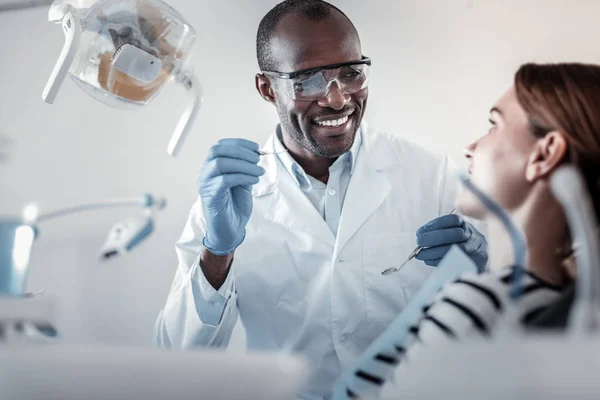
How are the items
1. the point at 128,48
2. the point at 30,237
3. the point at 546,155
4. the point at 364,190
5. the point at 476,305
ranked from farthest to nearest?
the point at 364,190, the point at 128,48, the point at 30,237, the point at 546,155, the point at 476,305

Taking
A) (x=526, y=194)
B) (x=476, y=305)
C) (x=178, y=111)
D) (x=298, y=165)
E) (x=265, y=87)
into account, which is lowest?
(x=476, y=305)

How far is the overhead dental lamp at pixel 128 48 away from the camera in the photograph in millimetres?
1436

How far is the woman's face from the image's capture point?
1.10m

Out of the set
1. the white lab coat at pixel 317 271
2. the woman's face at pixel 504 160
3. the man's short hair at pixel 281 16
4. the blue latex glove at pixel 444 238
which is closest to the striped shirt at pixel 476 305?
the woman's face at pixel 504 160

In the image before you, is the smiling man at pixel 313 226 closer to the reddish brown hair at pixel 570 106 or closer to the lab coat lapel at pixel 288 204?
the lab coat lapel at pixel 288 204

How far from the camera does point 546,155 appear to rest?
1.05m

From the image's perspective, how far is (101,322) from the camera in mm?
2209

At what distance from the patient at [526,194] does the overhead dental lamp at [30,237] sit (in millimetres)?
496

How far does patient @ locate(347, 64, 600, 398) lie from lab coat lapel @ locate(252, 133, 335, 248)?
59cm

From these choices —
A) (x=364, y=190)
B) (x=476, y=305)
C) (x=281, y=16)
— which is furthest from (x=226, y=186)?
(x=476, y=305)

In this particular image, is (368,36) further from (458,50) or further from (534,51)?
(534,51)

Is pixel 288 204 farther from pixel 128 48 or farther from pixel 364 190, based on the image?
pixel 128 48

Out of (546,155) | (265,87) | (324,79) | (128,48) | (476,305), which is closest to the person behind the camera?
(476,305)

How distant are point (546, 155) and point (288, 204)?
876 millimetres
